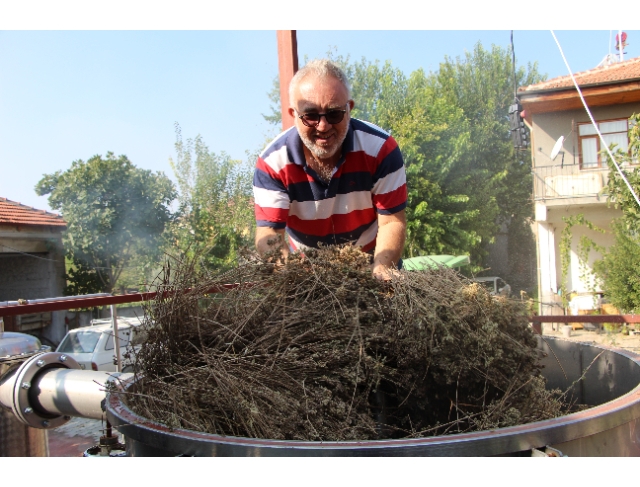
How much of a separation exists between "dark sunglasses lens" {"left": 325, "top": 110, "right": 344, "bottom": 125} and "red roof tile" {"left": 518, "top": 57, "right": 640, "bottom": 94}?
18.6m

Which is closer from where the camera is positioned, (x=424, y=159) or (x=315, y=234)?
(x=315, y=234)

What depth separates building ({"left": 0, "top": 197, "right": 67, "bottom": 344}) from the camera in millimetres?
19875

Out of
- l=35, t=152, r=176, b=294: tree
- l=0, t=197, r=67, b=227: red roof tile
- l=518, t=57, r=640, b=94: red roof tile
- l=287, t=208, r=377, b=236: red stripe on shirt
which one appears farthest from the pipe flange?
l=35, t=152, r=176, b=294: tree

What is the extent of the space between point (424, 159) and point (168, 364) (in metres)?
21.3

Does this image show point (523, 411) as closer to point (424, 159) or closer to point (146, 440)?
point (146, 440)

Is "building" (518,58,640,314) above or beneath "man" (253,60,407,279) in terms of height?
above

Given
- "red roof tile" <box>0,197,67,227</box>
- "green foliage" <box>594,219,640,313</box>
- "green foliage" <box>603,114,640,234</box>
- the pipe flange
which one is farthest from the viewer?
"red roof tile" <box>0,197,67,227</box>

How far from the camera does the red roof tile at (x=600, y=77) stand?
1908cm

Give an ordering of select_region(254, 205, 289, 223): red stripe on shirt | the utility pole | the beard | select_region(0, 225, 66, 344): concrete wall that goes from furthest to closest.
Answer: select_region(0, 225, 66, 344): concrete wall < the utility pole < select_region(254, 205, 289, 223): red stripe on shirt < the beard

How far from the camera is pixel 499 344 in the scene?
1.60 m

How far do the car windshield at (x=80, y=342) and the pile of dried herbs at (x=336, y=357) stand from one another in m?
14.5

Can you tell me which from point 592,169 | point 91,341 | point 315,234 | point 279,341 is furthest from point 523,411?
point 592,169

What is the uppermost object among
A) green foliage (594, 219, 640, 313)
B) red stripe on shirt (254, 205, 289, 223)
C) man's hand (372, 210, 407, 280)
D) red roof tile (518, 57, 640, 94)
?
red roof tile (518, 57, 640, 94)

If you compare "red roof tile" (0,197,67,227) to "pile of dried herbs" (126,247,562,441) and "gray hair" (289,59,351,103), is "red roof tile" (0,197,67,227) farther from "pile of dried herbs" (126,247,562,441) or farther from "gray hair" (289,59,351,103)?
"pile of dried herbs" (126,247,562,441)
